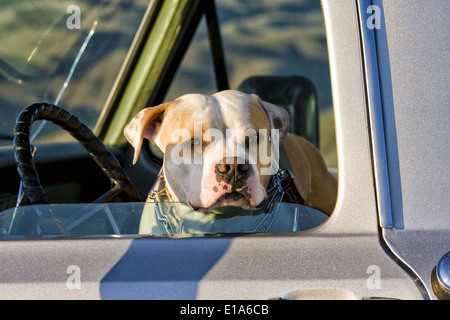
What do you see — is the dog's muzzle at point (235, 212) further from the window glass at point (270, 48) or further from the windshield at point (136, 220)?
the window glass at point (270, 48)

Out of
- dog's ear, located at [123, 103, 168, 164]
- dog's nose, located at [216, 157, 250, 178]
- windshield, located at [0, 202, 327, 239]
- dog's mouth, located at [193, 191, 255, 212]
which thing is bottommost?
windshield, located at [0, 202, 327, 239]

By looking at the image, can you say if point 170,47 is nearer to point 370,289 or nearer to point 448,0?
point 448,0

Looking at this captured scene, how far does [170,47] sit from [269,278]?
2.42m

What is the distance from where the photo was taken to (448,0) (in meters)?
1.15

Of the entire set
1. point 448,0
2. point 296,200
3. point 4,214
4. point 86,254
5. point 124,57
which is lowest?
point 86,254

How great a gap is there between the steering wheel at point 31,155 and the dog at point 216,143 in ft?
0.43

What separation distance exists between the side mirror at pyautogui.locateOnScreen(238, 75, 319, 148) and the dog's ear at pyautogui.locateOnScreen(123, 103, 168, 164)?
1.20m

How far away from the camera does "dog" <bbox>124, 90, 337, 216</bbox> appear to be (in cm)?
196

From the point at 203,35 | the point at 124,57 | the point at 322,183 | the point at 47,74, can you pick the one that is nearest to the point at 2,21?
the point at 47,74

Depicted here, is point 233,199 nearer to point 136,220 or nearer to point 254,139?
point 254,139

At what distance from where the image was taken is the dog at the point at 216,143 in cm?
196
